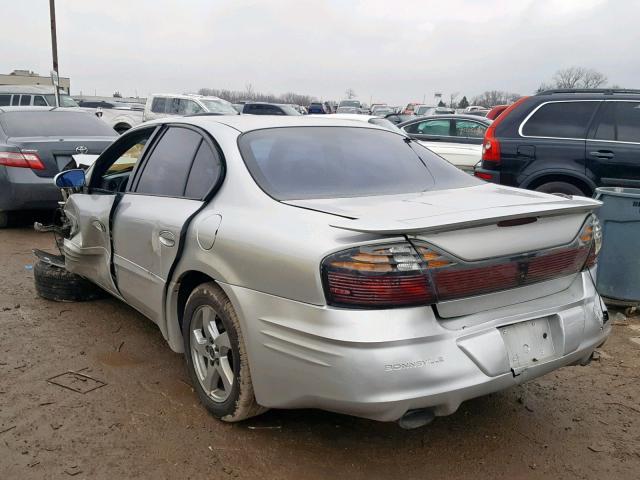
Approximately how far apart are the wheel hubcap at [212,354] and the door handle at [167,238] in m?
0.41

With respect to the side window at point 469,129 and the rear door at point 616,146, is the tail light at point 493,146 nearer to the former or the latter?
the rear door at point 616,146

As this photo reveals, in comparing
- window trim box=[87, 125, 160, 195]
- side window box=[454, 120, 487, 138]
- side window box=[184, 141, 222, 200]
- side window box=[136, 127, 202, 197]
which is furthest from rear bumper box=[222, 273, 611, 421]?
side window box=[454, 120, 487, 138]

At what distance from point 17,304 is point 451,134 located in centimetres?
907

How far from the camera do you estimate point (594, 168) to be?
6.07m

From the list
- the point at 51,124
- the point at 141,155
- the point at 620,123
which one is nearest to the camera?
the point at 141,155

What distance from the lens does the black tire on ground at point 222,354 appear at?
2717 mm

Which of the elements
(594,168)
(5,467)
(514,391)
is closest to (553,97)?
(594,168)

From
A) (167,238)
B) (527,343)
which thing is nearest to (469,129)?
(167,238)

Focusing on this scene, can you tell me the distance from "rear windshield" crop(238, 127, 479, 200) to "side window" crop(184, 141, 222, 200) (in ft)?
0.60

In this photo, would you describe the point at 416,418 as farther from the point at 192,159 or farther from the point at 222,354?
the point at 192,159

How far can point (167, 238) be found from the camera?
319 cm

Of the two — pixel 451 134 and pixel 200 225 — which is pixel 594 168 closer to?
pixel 200 225

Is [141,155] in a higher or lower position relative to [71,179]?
higher

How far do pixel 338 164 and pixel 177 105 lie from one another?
1564 centimetres
